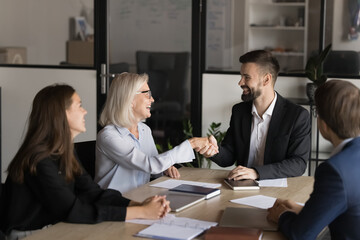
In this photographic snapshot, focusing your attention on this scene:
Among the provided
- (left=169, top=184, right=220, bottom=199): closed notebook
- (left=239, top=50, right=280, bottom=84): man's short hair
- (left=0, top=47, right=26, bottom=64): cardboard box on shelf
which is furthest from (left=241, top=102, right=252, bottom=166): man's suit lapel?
(left=0, top=47, right=26, bottom=64): cardboard box on shelf

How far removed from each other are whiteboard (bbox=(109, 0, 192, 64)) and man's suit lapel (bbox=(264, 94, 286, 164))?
97.0 inches

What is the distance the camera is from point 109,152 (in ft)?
11.2

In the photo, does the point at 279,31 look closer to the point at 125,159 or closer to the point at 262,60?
the point at 262,60

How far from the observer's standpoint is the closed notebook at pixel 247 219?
8.18 ft

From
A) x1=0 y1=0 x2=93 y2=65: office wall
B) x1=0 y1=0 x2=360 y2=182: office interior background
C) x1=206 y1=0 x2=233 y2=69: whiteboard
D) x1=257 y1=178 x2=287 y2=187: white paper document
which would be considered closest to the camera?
x1=257 y1=178 x2=287 y2=187: white paper document

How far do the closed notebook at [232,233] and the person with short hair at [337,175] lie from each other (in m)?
0.13

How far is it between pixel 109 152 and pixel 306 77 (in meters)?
2.72

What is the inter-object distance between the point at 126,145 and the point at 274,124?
0.91 meters

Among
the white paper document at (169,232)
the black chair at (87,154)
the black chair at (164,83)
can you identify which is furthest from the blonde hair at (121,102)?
the black chair at (164,83)

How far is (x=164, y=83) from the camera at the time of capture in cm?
648

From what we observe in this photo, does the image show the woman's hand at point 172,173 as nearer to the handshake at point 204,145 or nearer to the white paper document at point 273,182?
the handshake at point 204,145

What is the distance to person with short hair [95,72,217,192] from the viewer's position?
11.0 feet

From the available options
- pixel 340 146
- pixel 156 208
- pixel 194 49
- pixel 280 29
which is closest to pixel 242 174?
pixel 156 208

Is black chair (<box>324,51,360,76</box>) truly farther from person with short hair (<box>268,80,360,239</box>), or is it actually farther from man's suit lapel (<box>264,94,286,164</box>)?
person with short hair (<box>268,80,360,239</box>)
